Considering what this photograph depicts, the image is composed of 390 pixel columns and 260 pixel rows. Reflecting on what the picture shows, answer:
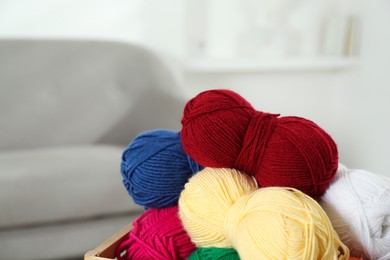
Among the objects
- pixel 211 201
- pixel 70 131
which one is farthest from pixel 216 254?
pixel 70 131

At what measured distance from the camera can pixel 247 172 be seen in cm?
51

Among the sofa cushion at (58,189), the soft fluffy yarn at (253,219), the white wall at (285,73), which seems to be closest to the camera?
the soft fluffy yarn at (253,219)

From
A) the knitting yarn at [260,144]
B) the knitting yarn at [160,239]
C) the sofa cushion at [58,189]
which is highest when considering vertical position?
the knitting yarn at [260,144]

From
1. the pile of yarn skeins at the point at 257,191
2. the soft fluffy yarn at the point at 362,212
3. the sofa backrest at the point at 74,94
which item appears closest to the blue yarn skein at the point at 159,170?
the pile of yarn skeins at the point at 257,191

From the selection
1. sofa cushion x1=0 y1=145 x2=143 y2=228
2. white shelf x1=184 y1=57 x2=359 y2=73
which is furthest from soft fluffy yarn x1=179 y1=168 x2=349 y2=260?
white shelf x1=184 y1=57 x2=359 y2=73

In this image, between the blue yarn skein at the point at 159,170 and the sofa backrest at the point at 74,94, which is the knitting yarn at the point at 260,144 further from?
the sofa backrest at the point at 74,94

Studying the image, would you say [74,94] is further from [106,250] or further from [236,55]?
[106,250]

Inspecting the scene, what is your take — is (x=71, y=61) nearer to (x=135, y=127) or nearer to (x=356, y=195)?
(x=135, y=127)

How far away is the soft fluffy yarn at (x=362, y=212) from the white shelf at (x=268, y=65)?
148 centimetres

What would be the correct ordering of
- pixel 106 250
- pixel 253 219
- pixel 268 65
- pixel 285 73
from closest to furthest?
Result: 1. pixel 253 219
2. pixel 106 250
3. pixel 268 65
4. pixel 285 73

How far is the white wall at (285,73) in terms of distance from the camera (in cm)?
178

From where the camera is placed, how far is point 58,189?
42.5 inches

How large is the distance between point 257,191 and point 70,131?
3.76 ft

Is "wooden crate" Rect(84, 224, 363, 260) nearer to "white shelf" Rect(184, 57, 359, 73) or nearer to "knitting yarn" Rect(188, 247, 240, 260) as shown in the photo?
"knitting yarn" Rect(188, 247, 240, 260)
